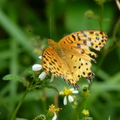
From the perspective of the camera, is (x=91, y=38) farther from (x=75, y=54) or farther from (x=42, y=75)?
(x=42, y=75)

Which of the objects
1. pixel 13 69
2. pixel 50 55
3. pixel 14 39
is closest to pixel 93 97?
pixel 13 69

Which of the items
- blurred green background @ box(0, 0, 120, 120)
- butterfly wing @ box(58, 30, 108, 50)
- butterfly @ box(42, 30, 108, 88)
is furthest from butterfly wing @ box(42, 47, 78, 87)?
blurred green background @ box(0, 0, 120, 120)

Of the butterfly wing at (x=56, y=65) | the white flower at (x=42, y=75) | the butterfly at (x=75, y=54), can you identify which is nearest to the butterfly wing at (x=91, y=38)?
the butterfly at (x=75, y=54)

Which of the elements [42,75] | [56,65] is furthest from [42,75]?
[56,65]

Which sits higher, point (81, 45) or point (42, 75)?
point (81, 45)

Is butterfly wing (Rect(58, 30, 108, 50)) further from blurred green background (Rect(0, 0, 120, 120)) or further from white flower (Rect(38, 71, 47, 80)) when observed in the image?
blurred green background (Rect(0, 0, 120, 120))
